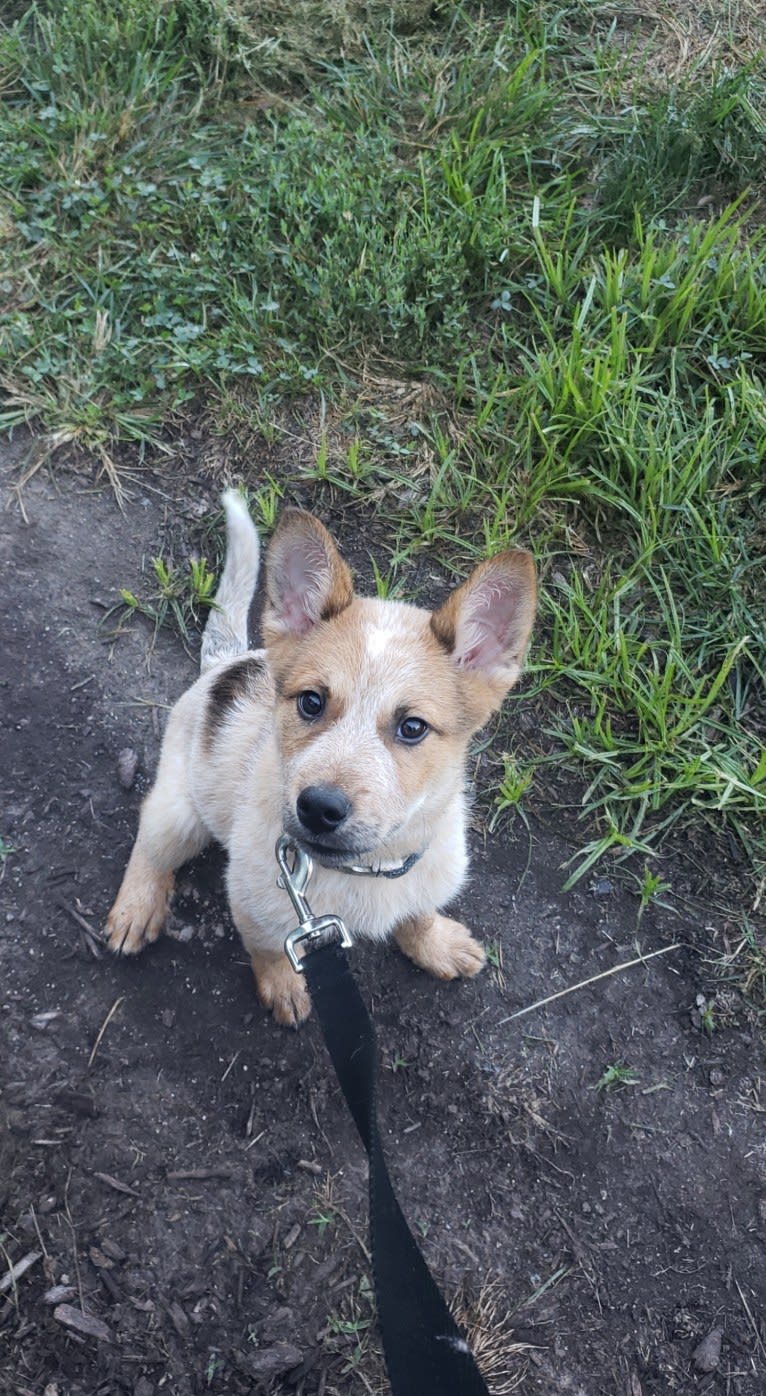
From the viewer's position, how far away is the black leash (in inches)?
70.4

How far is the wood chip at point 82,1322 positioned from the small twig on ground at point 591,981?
56.5 inches

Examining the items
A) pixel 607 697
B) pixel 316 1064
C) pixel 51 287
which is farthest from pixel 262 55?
pixel 316 1064

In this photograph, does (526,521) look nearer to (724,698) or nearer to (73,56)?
(724,698)

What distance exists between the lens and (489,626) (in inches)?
102

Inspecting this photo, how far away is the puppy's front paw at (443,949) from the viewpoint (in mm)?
3191

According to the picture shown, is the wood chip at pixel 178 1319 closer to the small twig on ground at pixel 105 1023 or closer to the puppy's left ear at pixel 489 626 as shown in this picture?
the small twig on ground at pixel 105 1023

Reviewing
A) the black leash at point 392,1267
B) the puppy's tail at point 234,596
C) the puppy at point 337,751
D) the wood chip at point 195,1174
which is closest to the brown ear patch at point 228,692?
the puppy at point 337,751

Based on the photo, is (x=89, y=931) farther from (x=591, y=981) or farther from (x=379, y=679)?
(x=591, y=981)

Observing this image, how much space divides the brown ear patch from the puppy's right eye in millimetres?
601

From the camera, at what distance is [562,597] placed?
3859mm

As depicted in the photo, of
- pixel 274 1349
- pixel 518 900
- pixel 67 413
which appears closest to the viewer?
pixel 274 1349

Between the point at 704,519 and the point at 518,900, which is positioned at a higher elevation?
the point at 704,519

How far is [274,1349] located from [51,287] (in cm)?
409

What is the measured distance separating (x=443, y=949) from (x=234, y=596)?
1.45m
